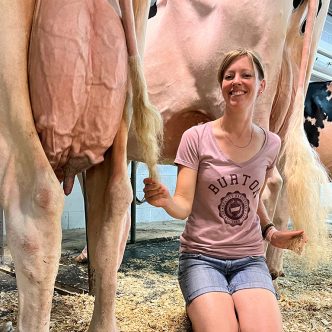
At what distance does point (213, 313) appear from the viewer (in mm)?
1341

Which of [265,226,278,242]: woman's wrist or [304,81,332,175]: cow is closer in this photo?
[265,226,278,242]: woman's wrist

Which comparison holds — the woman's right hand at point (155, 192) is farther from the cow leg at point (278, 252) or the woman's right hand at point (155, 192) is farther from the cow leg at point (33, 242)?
the cow leg at point (278, 252)

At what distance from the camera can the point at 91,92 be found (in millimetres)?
1302

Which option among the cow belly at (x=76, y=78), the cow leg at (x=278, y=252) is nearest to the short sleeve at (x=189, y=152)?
the cow belly at (x=76, y=78)

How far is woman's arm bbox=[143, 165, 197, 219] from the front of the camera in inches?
51.8

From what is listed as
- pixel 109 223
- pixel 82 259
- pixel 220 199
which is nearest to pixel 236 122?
pixel 220 199

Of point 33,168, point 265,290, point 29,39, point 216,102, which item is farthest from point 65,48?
point 216,102

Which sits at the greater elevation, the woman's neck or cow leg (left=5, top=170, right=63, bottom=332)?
the woman's neck

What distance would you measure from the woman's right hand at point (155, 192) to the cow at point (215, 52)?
80 cm

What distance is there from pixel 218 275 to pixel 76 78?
650mm

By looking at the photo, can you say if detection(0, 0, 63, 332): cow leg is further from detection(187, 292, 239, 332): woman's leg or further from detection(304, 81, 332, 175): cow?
detection(304, 81, 332, 175): cow

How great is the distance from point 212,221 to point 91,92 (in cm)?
49

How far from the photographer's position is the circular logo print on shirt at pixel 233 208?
58.4 inches

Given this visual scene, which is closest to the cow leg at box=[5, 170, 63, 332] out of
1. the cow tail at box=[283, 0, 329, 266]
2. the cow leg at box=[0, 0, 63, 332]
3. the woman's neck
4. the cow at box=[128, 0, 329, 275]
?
the cow leg at box=[0, 0, 63, 332]
